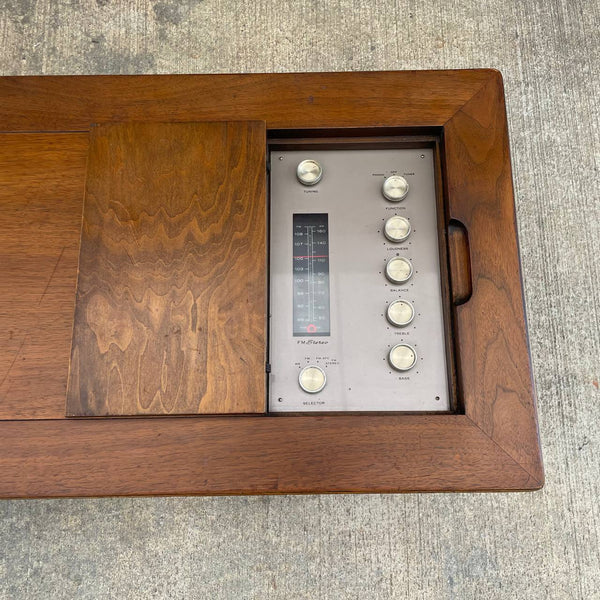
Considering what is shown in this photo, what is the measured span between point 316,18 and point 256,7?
15cm

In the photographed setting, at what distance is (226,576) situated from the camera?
1074 mm

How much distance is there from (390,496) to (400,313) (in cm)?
49

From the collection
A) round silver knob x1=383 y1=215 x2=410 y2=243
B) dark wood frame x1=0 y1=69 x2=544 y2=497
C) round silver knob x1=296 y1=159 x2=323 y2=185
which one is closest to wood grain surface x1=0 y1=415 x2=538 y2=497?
dark wood frame x1=0 y1=69 x2=544 y2=497

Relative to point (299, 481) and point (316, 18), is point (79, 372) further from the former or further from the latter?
point (316, 18)

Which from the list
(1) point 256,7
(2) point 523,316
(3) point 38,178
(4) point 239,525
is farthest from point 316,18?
(4) point 239,525

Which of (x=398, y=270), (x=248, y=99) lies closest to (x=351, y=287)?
(x=398, y=270)

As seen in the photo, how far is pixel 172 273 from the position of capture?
0.78m

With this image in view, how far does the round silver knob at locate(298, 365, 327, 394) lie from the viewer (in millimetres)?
786

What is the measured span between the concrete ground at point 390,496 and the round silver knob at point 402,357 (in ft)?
1.46

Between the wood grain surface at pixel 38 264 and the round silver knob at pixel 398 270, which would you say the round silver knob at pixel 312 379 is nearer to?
the round silver knob at pixel 398 270

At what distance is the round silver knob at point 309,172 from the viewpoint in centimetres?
87

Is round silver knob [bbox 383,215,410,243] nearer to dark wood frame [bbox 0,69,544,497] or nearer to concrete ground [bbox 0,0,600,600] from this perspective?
dark wood frame [bbox 0,69,544,497]

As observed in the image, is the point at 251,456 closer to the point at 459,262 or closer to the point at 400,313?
the point at 400,313

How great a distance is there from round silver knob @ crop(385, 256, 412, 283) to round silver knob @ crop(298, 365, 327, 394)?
0.58 ft
